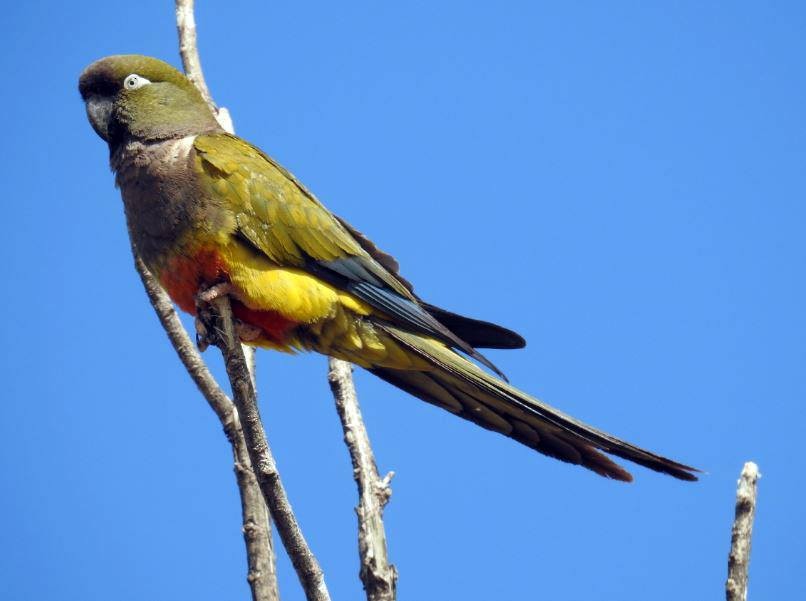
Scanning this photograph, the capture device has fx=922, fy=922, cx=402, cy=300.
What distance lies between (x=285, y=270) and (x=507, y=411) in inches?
46.8

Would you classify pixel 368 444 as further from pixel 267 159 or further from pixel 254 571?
pixel 267 159

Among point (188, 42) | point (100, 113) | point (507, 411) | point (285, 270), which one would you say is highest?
point (188, 42)

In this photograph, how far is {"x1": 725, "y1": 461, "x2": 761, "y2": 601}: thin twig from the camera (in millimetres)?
2902

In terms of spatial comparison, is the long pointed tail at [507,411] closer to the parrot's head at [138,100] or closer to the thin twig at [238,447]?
the thin twig at [238,447]

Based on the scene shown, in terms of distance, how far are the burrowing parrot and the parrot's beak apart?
13 millimetres

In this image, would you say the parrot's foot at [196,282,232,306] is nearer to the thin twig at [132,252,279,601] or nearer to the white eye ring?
the thin twig at [132,252,279,601]

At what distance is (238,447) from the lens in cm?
413

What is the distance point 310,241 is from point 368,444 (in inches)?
39.0

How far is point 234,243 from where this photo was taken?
4.13 m

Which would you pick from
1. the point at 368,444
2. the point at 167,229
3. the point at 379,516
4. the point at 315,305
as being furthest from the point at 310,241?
the point at 379,516

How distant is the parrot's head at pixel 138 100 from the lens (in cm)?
462

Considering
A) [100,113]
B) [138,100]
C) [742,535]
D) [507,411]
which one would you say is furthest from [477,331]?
[100,113]

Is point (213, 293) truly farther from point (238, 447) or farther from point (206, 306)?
point (238, 447)

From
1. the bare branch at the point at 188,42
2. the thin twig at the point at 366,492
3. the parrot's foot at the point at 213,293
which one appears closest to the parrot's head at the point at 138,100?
the bare branch at the point at 188,42
